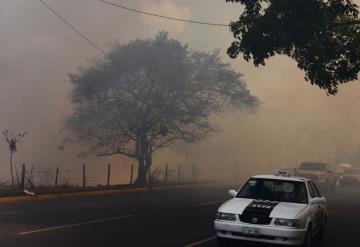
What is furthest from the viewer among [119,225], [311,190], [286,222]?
[119,225]

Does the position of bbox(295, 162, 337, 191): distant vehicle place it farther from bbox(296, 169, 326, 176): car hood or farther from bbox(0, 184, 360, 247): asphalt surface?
bbox(0, 184, 360, 247): asphalt surface

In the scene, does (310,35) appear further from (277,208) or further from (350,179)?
(350,179)

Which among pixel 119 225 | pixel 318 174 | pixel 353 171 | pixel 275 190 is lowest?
pixel 119 225

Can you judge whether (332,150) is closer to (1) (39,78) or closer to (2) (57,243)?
(1) (39,78)

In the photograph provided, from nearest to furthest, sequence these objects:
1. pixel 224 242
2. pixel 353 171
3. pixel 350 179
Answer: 1. pixel 224 242
2. pixel 350 179
3. pixel 353 171

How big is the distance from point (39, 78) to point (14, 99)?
9.27 feet

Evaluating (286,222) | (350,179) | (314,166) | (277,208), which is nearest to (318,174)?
(314,166)

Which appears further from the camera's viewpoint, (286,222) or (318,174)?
(318,174)

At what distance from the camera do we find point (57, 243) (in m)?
9.28

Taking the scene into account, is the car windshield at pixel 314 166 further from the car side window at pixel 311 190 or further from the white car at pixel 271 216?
the white car at pixel 271 216

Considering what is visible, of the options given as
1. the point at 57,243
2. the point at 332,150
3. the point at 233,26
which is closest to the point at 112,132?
the point at 233,26

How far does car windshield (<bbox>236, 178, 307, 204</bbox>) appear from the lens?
10.0 m

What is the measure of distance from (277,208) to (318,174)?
1940 centimetres

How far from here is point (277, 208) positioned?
9141 mm
